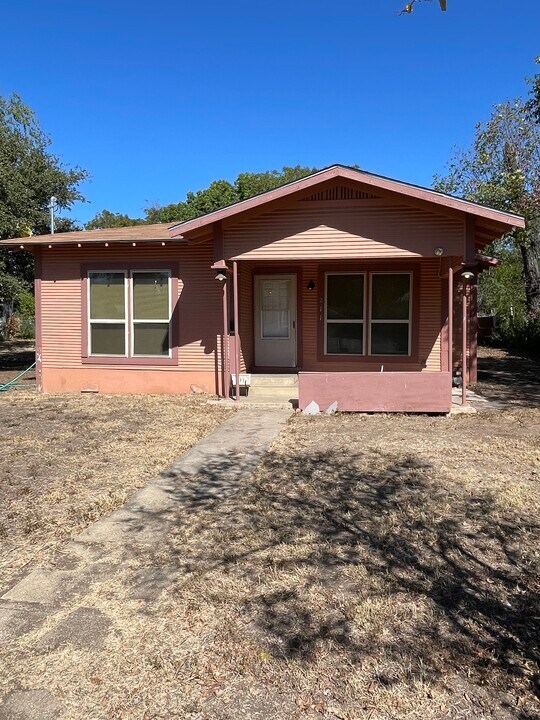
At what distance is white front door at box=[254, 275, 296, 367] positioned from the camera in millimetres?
11586

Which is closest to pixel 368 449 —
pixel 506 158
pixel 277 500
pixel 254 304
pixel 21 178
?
pixel 277 500

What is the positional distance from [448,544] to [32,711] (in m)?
2.72

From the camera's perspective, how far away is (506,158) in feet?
60.5

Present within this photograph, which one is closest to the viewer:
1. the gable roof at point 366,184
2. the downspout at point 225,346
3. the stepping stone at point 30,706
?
the stepping stone at point 30,706

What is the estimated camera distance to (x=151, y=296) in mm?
10922

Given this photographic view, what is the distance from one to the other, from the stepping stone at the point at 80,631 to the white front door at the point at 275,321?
8.70 metres

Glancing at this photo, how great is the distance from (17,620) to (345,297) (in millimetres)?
9109

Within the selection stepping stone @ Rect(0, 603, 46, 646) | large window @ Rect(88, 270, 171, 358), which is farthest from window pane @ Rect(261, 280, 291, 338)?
stepping stone @ Rect(0, 603, 46, 646)

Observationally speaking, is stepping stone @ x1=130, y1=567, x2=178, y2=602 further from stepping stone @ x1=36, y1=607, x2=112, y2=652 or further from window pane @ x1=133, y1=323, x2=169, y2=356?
window pane @ x1=133, y1=323, x2=169, y2=356

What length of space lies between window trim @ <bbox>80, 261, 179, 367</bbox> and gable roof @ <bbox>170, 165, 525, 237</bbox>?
1.56m

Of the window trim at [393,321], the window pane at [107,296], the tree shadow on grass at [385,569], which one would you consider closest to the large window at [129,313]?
the window pane at [107,296]

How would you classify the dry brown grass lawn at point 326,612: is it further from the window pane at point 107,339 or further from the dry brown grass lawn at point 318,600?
the window pane at point 107,339

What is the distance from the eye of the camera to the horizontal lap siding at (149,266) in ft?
35.1

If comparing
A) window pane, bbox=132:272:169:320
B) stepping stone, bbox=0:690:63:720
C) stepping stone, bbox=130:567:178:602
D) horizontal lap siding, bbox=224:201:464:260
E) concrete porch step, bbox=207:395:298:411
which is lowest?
stepping stone, bbox=0:690:63:720
